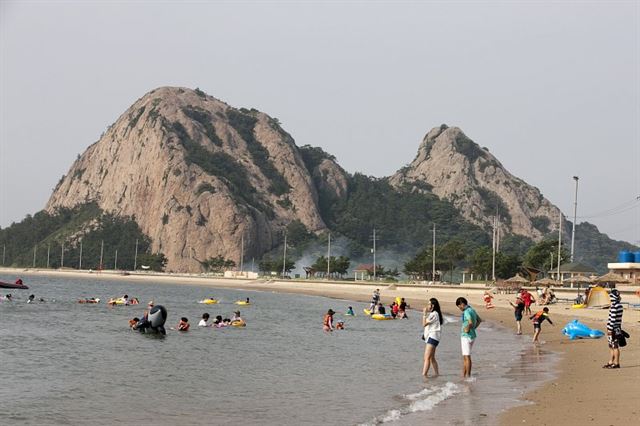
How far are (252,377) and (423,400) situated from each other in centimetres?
763

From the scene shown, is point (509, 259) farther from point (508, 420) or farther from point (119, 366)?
point (508, 420)

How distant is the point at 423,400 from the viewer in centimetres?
1792

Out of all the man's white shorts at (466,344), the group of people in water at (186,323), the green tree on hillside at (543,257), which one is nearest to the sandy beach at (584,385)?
the man's white shorts at (466,344)

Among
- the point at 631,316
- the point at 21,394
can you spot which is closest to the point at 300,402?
the point at 21,394

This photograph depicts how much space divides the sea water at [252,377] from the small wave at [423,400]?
0.04 meters

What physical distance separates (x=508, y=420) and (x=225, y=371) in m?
12.9

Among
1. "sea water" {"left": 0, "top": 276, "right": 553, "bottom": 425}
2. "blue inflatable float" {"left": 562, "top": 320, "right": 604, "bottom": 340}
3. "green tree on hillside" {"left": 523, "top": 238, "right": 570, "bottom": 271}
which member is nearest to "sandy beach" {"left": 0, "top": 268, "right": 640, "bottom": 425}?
"blue inflatable float" {"left": 562, "top": 320, "right": 604, "bottom": 340}

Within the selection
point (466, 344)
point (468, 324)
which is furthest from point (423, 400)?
point (466, 344)

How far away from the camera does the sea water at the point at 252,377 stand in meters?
16.9

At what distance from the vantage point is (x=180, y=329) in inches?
1666

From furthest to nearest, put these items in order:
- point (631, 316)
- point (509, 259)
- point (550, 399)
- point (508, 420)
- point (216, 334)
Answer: point (509, 259) → point (631, 316) → point (216, 334) → point (550, 399) → point (508, 420)

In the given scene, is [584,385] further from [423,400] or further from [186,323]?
[186,323]

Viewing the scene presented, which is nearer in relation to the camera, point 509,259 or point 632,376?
point 632,376

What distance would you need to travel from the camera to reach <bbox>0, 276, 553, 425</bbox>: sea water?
16.9 metres
